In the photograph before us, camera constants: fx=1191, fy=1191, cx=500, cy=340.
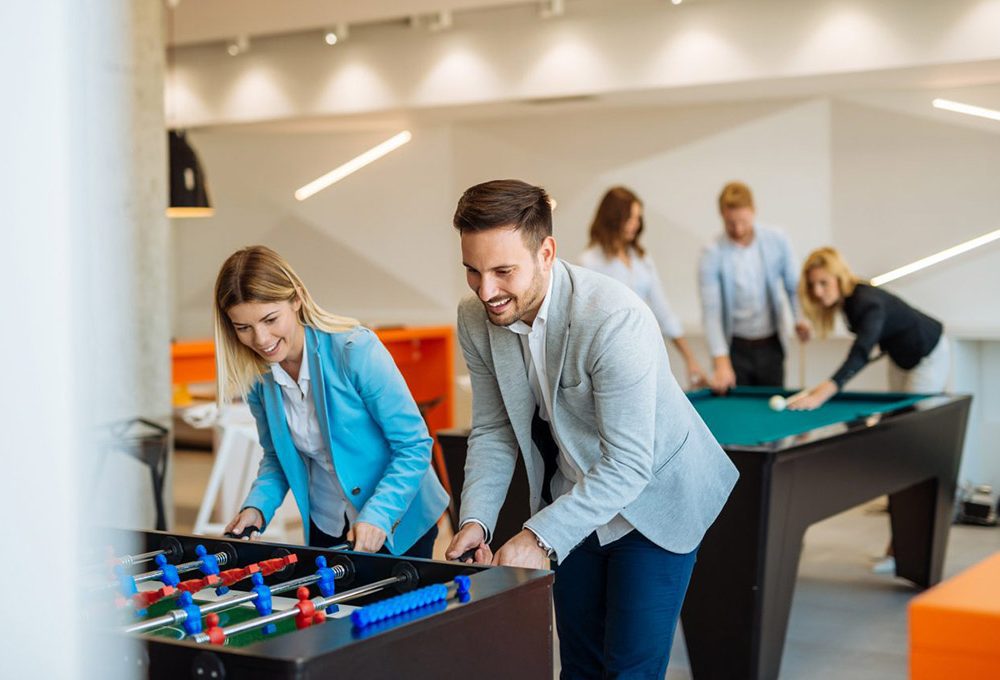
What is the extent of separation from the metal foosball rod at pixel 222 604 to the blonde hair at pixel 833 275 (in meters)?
3.45

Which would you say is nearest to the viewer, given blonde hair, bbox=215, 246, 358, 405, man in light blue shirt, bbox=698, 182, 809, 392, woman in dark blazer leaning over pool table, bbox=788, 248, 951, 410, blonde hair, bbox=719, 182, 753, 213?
blonde hair, bbox=215, 246, 358, 405

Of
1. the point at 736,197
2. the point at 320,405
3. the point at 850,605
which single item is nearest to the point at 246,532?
the point at 320,405

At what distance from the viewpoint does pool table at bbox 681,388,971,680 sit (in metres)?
3.42

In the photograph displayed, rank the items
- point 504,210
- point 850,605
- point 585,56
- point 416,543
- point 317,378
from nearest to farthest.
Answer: point 504,210 < point 317,378 < point 416,543 < point 850,605 < point 585,56

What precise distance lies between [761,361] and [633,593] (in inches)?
147

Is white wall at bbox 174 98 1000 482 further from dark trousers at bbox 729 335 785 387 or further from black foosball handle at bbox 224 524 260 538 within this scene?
black foosball handle at bbox 224 524 260 538

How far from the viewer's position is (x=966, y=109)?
642 cm

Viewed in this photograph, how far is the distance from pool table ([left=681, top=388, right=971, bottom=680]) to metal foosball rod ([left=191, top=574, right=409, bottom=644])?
5.43 feet

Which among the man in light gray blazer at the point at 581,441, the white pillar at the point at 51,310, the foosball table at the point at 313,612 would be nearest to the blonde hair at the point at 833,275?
the man in light gray blazer at the point at 581,441

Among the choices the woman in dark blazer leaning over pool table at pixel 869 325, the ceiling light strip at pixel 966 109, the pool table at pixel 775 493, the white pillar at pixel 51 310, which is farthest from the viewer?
the ceiling light strip at pixel 966 109

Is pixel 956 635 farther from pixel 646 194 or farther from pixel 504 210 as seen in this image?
pixel 646 194

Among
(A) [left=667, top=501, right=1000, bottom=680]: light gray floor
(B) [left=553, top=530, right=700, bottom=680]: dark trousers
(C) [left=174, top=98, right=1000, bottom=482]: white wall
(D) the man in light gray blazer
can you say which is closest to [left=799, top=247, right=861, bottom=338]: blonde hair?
(A) [left=667, top=501, right=1000, bottom=680]: light gray floor

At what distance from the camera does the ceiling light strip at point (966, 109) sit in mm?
6352

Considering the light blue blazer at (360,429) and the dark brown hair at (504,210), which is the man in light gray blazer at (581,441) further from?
the light blue blazer at (360,429)
